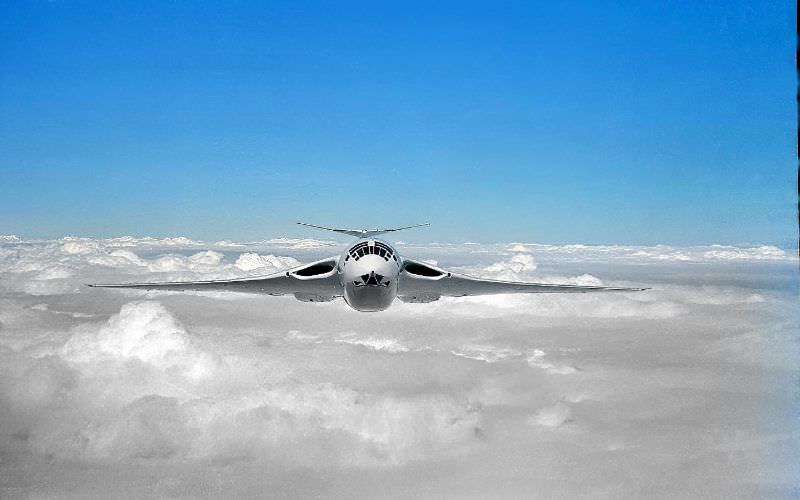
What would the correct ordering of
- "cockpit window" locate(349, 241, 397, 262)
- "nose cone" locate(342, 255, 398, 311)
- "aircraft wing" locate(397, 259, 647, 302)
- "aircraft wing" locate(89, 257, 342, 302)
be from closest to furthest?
"nose cone" locate(342, 255, 398, 311) < "cockpit window" locate(349, 241, 397, 262) < "aircraft wing" locate(89, 257, 342, 302) < "aircraft wing" locate(397, 259, 647, 302)

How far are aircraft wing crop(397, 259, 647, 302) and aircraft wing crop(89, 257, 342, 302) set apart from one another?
5.77 metres

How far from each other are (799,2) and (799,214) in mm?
8732

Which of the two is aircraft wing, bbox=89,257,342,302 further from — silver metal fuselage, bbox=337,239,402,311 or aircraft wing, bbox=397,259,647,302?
aircraft wing, bbox=397,259,647,302

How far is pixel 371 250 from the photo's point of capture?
95.5 feet

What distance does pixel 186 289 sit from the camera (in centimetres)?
3775

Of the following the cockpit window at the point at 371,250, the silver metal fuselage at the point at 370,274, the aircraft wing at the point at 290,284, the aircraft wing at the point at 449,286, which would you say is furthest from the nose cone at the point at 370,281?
the aircraft wing at the point at 449,286

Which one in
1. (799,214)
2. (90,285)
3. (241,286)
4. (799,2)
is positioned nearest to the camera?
(799,214)

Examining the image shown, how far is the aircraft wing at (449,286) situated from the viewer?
35.8m

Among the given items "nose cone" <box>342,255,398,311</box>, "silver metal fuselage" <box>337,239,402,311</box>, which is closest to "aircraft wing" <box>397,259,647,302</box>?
"silver metal fuselage" <box>337,239,402,311</box>

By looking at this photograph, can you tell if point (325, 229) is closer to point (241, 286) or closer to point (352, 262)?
point (241, 286)

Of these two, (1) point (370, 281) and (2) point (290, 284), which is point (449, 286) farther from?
(2) point (290, 284)

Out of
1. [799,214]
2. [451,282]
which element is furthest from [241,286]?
[799,214]

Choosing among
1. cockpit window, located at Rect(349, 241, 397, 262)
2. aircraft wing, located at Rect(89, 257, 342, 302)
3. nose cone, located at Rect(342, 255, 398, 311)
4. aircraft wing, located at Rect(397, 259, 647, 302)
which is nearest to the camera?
nose cone, located at Rect(342, 255, 398, 311)

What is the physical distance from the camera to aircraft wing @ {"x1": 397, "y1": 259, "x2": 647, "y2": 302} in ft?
118
